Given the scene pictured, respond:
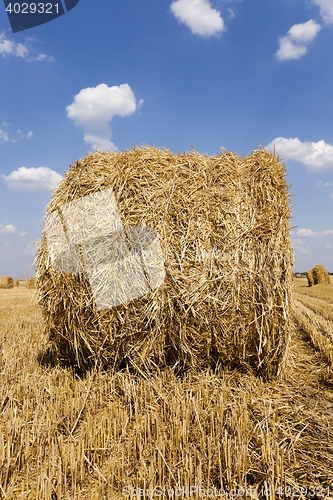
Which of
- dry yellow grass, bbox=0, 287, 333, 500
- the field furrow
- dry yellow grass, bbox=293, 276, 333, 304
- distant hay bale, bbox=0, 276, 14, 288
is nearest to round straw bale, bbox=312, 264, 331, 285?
dry yellow grass, bbox=293, 276, 333, 304

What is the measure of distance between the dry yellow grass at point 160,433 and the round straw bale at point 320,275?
1544 cm

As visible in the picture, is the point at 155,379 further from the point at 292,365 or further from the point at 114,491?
the point at 292,365

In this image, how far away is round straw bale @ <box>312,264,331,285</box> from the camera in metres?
17.3

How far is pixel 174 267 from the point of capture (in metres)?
3.12

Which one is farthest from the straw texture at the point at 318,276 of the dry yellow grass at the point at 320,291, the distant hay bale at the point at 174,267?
the distant hay bale at the point at 174,267

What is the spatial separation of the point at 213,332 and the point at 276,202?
63.5 inches

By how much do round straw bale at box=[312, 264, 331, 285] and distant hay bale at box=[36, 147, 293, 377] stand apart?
52.4ft

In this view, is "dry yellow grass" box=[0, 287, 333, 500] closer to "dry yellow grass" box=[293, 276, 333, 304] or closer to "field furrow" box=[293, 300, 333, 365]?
"field furrow" box=[293, 300, 333, 365]

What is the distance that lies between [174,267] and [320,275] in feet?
55.5

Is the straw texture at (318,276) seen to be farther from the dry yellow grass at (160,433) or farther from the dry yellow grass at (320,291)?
the dry yellow grass at (160,433)

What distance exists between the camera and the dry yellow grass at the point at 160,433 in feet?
5.97

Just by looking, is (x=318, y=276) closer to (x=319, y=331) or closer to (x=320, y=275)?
(x=320, y=275)

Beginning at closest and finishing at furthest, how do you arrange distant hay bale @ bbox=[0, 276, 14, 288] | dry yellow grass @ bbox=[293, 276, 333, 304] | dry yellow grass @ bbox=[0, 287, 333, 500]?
dry yellow grass @ bbox=[0, 287, 333, 500] → dry yellow grass @ bbox=[293, 276, 333, 304] → distant hay bale @ bbox=[0, 276, 14, 288]

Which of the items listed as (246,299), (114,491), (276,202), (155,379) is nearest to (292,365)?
(246,299)
